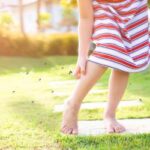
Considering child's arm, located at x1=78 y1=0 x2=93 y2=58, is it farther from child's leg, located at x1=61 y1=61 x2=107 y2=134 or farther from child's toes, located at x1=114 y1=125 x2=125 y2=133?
child's toes, located at x1=114 y1=125 x2=125 y2=133

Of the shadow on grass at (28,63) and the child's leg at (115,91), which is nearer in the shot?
the child's leg at (115,91)

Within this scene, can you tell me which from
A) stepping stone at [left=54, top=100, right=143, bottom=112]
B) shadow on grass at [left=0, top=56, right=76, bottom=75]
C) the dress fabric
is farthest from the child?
shadow on grass at [left=0, top=56, right=76, bottom=75]

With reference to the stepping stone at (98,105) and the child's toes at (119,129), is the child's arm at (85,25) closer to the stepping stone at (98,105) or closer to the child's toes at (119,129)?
the child's toes at (119,129)

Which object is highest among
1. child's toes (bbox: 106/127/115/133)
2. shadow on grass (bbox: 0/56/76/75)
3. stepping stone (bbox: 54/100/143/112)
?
shadow on grass (bbox: 0/56/76/75)

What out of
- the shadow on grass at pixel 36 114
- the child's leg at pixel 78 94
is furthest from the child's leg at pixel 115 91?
the shadow on grass at pixel 36 114

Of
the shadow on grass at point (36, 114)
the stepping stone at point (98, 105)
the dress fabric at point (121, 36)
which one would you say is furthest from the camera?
the stepping stone at point (98, 105)

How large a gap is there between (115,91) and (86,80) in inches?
8.5

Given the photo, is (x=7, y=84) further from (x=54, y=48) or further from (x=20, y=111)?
(x=54, y=48)

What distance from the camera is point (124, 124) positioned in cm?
322

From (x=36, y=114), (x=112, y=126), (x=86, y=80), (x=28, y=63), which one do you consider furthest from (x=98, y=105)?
(x=28, y=63)

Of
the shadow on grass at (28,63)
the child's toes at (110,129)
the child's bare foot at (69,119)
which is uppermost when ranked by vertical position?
the shadow on grass at (28,63)

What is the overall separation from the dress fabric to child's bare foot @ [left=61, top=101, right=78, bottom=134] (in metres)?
0.34

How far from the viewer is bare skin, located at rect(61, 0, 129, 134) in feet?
9.61

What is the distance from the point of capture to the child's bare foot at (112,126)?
3.00m
